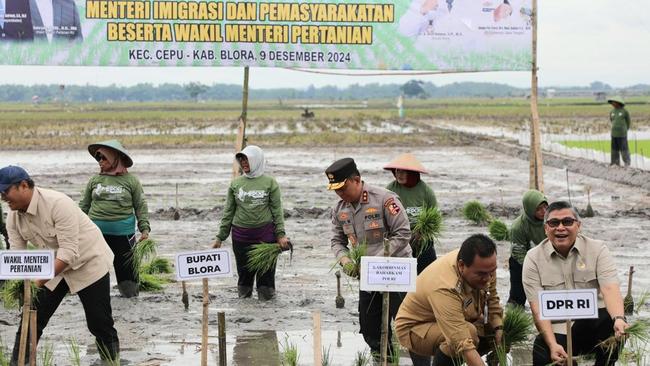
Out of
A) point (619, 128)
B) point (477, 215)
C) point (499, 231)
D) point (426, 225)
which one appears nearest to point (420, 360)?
point (426, 225)

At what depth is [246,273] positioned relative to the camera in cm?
1012

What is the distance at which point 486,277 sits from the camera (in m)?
5.64

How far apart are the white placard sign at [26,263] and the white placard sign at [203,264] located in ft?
2.39

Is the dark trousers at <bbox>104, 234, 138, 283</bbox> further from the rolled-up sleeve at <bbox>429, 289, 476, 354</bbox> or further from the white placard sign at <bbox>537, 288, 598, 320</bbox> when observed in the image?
the white placard sign at <bbox>537, 288, 598, 320</bbox>

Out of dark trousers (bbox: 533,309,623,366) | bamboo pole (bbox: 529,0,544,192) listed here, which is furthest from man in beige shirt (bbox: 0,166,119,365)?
bamboo pole (bbox: 529,0,544,192)

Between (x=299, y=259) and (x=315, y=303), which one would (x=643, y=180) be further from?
(x=315, y=303)

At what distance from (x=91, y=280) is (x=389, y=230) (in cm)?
195

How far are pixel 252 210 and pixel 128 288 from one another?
1349 mm

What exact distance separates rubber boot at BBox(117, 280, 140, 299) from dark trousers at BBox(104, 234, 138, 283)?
0.05 meters

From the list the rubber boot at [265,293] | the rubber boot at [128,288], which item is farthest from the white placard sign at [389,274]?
the rubber boot at [128,288]

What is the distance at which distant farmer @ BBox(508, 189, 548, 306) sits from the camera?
8.16 meters

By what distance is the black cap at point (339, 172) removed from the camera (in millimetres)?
6984

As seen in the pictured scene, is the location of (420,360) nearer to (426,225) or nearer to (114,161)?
(426,225)

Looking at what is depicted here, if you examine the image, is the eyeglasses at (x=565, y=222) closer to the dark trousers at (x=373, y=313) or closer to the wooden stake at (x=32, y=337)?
the dark trousers at (x=373, y=313)
